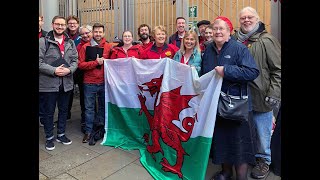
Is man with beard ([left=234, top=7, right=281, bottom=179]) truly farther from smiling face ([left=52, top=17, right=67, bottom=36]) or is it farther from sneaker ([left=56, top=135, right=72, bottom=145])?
sneaker ([left=56, top=135, right=72, bottom=145])

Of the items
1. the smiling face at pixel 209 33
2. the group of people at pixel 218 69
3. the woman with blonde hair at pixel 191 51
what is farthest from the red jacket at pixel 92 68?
the smiling face at pixel 209 33

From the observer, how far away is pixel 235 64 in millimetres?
2918

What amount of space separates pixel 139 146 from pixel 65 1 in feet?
17.9

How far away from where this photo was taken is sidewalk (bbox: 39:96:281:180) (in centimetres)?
346

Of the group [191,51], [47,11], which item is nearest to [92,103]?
[191,51]

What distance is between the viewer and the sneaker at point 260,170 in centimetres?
338

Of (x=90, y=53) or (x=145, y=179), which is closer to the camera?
(x=145, y=179)

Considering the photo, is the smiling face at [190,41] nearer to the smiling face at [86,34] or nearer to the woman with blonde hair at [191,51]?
the woman with blonde hair at [191,51]

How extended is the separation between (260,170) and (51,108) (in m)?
3.03

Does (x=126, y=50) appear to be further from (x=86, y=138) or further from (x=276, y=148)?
(x=276, y=148)

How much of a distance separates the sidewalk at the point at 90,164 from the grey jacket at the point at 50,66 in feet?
3.06

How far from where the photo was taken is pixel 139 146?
13.9 feet
